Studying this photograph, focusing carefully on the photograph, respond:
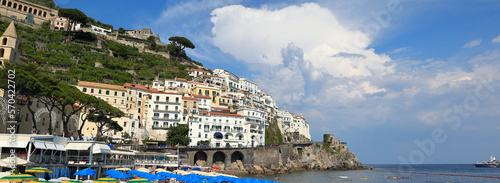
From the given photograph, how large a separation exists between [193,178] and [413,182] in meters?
61.2

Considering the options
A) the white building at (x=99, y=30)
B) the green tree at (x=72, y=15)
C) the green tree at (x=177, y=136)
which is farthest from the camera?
the white building at (x=99, y=30)

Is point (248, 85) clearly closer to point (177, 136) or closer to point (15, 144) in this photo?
point (177, 136)

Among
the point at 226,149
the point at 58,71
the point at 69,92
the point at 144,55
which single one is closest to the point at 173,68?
the point at 144,55

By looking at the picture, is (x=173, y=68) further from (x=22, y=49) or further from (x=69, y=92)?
(x=69, y=92)

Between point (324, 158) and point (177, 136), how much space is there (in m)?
54.7

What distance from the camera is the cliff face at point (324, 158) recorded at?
98.8 meters

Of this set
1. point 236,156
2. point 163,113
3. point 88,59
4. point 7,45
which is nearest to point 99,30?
point 88,59

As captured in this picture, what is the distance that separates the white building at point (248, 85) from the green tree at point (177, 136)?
50845mm

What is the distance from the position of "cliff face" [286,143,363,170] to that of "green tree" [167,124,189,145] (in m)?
Result: 29.4

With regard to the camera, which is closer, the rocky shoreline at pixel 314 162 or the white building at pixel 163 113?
the rocky shoreline at pixel 314 162

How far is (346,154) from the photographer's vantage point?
4596 inches

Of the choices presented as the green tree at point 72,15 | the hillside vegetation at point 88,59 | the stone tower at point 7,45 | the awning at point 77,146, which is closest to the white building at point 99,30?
the hillside vegetation at point 88,59

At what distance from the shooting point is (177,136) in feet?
232

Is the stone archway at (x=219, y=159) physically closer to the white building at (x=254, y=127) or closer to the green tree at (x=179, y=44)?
the white building at (x=254, y=127)
